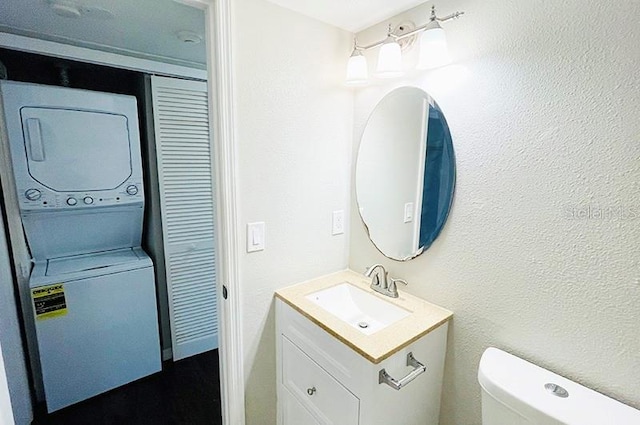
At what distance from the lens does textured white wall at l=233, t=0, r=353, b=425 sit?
1290 millimetres

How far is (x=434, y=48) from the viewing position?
1135 millimetres

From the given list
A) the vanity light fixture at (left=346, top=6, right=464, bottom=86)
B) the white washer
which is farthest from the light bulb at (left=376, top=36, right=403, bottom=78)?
the white washer

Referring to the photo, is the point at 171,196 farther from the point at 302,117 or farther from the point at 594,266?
the point at 594,266

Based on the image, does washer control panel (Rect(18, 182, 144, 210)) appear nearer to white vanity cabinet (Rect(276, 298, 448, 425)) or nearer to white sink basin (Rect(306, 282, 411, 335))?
white vanity cabinet (Rect(276, 298, 448, 425))

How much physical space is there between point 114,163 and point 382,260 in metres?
1.76

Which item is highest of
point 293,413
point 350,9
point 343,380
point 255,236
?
point 350,9

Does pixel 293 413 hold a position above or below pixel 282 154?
below

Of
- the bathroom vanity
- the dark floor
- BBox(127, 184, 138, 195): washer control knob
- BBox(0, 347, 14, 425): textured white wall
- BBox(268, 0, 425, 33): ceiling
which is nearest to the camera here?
BBox(0, 347, 14, 425): textured white wall

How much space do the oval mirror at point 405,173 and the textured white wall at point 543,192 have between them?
57mm

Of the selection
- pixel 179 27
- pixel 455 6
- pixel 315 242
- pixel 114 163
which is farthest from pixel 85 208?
pixel 455 6

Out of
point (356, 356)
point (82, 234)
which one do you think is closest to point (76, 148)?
point (82, 234)

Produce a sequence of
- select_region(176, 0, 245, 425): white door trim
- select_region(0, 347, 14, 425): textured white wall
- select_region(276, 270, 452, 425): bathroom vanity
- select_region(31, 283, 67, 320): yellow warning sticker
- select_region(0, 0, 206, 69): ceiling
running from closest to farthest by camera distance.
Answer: select_region(0, 347, 14, 425): textured white wall < select_region(276, 270, 452, 425): bathroom vanity < select_region(176, 0, 245, 425): white door trim < select_region(0, 0, 206, 69): ceiling < select_region(31, 283, 67, 320): yellow warning sticker

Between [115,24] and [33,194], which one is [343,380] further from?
[115,24]

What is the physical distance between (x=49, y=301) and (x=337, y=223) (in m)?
1.66
